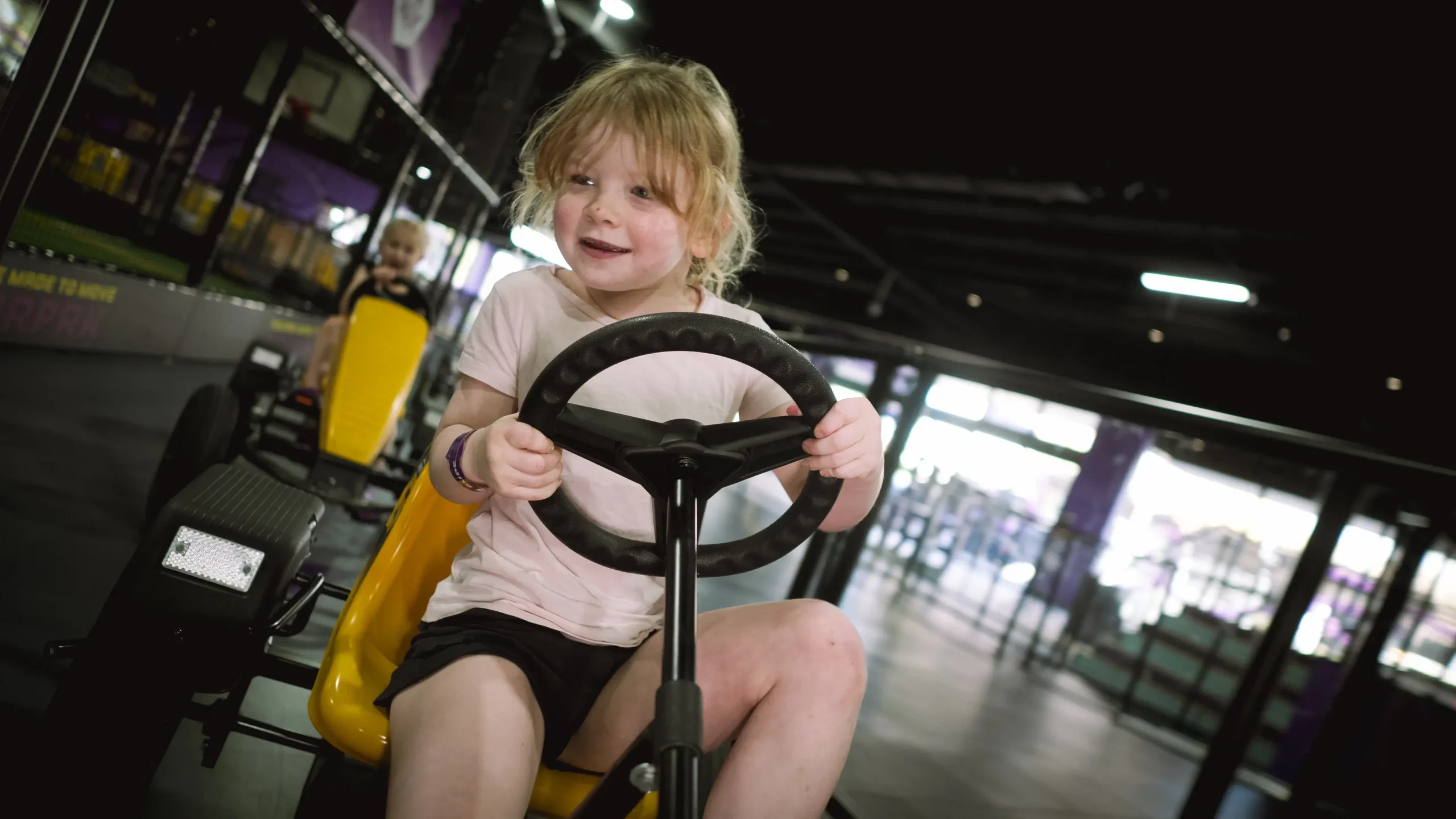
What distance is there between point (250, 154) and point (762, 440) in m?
4.47

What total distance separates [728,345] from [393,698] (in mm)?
548

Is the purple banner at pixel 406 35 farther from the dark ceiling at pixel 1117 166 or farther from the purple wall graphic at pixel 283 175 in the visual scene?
the purple wall graphic at pixel 283 175

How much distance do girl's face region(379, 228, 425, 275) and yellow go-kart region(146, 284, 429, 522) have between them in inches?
15.8

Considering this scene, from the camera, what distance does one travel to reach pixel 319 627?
2.01 metres

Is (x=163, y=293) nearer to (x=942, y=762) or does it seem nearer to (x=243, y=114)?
(x=942, y=762)

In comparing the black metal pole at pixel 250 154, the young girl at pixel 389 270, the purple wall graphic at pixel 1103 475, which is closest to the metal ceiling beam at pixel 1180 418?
the young girl at pixel 389 270

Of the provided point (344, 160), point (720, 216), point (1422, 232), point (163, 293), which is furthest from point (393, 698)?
point (344, 160)

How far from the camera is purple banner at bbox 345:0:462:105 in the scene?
4203 mm

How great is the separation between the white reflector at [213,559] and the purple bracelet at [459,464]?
26 centimetres

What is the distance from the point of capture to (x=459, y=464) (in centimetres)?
92

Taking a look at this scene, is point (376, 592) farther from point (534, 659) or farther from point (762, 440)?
point (762, 440)

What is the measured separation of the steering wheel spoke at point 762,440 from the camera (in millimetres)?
822

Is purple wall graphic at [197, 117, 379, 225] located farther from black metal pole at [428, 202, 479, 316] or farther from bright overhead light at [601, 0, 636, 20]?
bright overhead light at [601, 0, 636, 20]

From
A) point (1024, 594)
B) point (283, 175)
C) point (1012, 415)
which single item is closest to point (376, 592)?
point (1024, 594)
